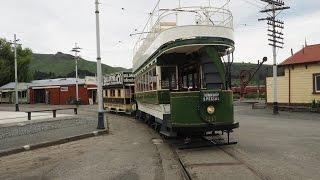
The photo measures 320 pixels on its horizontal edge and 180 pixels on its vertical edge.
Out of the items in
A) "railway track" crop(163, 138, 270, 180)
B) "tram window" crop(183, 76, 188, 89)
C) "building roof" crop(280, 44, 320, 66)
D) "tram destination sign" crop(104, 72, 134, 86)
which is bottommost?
"railway track" crop(163, 138, 270, 180)

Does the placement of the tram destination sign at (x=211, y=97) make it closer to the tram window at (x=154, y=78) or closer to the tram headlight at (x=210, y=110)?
the tram headlight at (x=210, y=110)

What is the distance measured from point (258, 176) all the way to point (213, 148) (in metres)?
4.64

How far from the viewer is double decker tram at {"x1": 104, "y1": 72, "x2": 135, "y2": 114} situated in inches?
1308

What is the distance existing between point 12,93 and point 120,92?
183 feet

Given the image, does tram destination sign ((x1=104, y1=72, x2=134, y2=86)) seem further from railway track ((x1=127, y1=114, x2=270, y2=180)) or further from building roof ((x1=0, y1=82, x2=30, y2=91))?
building roof ((x1=0, y1=82, x2=30, y2=91))

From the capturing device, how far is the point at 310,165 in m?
11.0

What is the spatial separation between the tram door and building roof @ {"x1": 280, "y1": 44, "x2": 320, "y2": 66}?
69.0 ft

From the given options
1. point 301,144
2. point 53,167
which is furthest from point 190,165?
point 301,144

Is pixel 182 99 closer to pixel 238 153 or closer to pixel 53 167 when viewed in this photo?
pixel 238 153

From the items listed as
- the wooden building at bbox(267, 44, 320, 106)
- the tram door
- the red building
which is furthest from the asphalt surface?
the red building

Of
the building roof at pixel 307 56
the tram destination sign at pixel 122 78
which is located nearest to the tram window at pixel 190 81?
the tram destination sign at pixel 122 78

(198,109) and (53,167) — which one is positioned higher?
(198,109)

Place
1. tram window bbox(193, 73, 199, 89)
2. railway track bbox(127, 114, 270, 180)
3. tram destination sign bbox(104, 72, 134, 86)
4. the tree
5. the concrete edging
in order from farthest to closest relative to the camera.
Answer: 1. the tree
2. tram destination sign bbox(104, 72, 134, 86)
3. tram window bbox(193, 73, 199, 89)
4. the concrete edging
5. railway track bbox(127, 114, 270, 180)

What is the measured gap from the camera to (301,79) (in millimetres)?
36156
